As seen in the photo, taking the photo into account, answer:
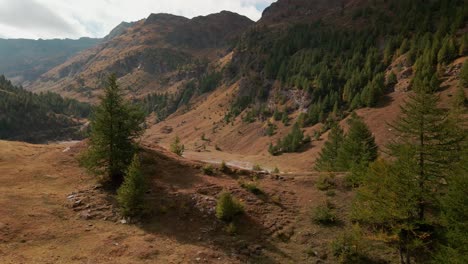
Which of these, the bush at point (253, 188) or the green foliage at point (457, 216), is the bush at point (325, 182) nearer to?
the bush at point (253, 188)

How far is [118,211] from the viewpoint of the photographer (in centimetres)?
3347

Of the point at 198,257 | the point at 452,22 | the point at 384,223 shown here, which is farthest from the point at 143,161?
the point at 452,22

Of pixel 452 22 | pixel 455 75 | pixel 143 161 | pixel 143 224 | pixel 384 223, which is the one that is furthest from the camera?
pixel 452 22

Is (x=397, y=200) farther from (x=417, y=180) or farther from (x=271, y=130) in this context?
(x=271, y=130)

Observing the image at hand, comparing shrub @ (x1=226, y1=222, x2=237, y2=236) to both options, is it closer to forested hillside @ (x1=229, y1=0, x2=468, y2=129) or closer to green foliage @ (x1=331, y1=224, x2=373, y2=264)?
green foliage @ (x1=331, y1=224, x2=373, y2=264)

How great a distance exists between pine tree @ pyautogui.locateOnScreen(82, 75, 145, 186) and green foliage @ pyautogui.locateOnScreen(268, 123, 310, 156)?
282ft

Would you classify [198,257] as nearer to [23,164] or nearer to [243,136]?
[23,164]

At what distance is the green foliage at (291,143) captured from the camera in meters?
118

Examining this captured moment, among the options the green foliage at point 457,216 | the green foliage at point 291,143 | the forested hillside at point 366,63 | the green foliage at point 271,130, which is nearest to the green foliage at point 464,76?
the forested hillside at point 366,63

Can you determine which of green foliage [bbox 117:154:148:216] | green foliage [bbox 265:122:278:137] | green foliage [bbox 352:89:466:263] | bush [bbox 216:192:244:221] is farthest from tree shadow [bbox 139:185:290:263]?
green foliage [bbox 265:122:278:137]

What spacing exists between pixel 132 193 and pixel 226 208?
986cm

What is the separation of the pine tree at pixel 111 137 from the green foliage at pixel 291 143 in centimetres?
8593

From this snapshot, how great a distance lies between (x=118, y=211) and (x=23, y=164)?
20.3 meters

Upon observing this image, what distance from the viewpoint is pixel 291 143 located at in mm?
119688
